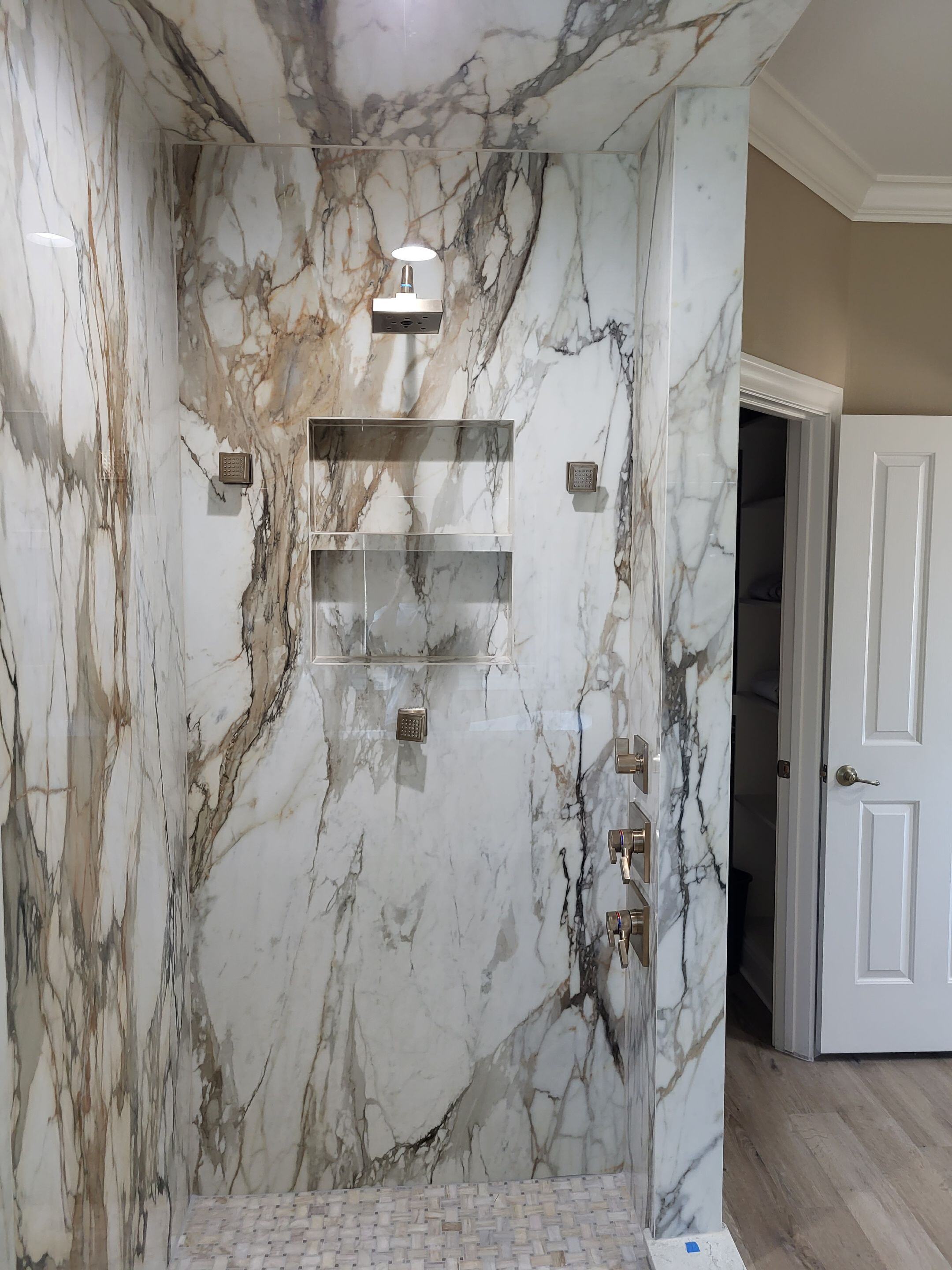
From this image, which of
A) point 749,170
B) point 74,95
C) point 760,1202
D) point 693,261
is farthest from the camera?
point 749,170

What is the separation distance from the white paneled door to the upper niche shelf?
48.8 inches

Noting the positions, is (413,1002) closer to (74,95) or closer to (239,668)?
(239,668)

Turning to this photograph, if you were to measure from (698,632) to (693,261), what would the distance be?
733 mm

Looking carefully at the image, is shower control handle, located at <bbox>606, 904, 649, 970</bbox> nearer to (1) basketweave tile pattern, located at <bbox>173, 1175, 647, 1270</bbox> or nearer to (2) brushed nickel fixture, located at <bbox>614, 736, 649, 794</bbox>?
(2) brushed nickel fixture, located at <bbox>614, 736, 649, 794</bbox>

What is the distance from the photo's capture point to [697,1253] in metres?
1.78

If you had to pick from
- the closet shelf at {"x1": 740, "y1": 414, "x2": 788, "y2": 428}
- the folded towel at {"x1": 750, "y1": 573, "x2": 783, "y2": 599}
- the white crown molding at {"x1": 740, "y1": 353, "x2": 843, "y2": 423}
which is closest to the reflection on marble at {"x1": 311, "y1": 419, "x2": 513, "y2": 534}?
the white crown molding at {"x1": 740, "y1": 353, "x2": 843, "y2": 423}

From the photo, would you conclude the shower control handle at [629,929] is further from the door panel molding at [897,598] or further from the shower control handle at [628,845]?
the door panel molding at [897,598]

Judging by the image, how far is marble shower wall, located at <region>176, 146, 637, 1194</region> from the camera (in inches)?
76.2

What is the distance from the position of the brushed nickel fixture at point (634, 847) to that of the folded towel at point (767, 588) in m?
1.53

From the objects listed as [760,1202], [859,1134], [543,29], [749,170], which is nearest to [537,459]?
[543,29]

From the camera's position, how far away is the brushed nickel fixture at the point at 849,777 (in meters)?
2.69

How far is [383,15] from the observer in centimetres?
145

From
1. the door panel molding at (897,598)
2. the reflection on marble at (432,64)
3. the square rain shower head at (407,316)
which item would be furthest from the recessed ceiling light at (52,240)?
the door panel molding at (897,598)

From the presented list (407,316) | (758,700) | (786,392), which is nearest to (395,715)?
(407,316)
